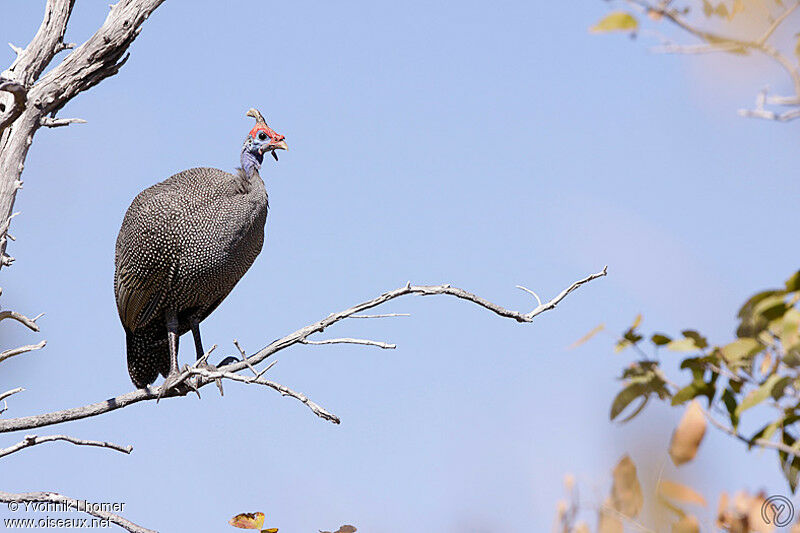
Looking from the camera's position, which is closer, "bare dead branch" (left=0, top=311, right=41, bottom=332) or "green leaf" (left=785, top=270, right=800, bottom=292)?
"green leaf" (left=785, top=270, right=800, bottom=292)

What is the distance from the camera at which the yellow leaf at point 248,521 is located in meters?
2.20

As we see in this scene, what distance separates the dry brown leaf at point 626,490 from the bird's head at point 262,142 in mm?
4324

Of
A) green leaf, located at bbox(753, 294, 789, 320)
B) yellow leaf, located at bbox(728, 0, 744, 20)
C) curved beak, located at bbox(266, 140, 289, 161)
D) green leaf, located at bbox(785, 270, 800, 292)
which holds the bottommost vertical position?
green leaf, located at bbox(753, 294, 789, 320)

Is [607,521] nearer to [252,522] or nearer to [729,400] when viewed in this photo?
[729,400]

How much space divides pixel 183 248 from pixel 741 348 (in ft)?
12.1

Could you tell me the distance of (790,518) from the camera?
132cm

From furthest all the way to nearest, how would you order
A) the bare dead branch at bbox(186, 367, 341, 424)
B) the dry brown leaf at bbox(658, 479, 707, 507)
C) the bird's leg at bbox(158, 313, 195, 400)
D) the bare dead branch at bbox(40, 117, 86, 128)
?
the bird's leg at bbox(158, 313, 195, 400) → the bare dead branch at bbox(40, 117, 86, 128) → the bare dead branch at bbox(186, 367, 341, 424) → the dry brown leaf at bbox(658, 479, 707, 507)

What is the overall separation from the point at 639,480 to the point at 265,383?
8.27ft

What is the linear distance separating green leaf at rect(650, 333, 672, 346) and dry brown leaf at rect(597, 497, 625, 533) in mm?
363

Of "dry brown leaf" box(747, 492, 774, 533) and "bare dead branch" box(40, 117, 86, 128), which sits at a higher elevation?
"bare dead branch" box(40, 117, 86, 128)

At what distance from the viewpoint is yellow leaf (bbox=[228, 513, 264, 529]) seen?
220 cm

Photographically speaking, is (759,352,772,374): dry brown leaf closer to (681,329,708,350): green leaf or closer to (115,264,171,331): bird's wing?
(681,329,708,350): green leaf

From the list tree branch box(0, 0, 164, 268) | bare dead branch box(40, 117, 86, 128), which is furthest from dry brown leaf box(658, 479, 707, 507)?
bare dead branch box(40, 117, 86, 128)

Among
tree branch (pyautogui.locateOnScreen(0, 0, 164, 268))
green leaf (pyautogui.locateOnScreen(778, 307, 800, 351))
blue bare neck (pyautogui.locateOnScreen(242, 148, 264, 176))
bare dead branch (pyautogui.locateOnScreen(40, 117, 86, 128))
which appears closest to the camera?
green leaf (pyautogui.locateOnScreen(778, 307, 800, 351))
